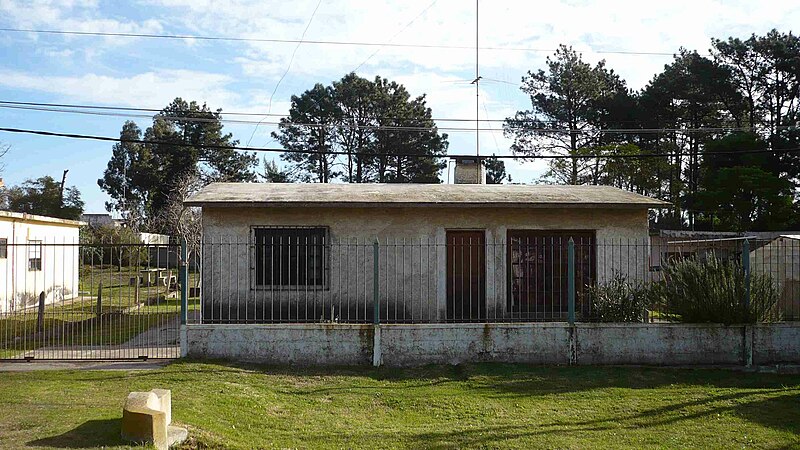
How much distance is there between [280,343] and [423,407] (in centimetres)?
307

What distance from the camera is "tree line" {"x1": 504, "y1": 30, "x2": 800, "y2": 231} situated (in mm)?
30859

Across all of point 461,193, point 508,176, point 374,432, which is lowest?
point 374,432

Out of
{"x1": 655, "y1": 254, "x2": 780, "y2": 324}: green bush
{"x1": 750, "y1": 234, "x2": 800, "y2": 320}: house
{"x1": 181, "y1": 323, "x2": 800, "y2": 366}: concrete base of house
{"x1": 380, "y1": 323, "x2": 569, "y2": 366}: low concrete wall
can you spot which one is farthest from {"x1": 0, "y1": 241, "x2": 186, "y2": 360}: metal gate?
{"x1": 750, "y1": 234, "x2": 800, "y2": 320}: house

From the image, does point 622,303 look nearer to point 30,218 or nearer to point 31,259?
point 30,218

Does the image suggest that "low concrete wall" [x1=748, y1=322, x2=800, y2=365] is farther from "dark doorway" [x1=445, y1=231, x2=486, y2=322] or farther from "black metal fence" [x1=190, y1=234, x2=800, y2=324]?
"dark doorway" [x1=445, y1=231, x2=486, y2=322]

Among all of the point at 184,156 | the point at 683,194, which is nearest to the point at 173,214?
the point at 184,156

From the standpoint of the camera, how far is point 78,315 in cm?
1909

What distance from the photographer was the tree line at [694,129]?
101 feet

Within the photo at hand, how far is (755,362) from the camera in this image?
11570 mm

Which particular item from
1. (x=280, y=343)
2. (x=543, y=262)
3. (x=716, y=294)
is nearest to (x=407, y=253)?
(x=543, y=262)

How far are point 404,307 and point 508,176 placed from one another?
37117 millimetres

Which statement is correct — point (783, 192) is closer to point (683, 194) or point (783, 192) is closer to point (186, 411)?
point (683, 194)

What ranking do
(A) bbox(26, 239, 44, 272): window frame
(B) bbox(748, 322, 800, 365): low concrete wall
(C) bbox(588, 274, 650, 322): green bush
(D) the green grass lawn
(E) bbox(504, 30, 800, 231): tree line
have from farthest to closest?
(E) bbox(504, 30, 800, 231): tree line → (A) bbox(26, 239, 44, 272): window frame → (C) bbox(588, 274, 650, 322): green bush → (B) bbox(748, 322, 800, 365): low concrete wall → (D) the green grass lawn

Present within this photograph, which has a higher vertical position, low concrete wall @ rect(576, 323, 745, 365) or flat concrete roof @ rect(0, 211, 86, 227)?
flat concrete roof @ rect(0, 211, 86, 227)
